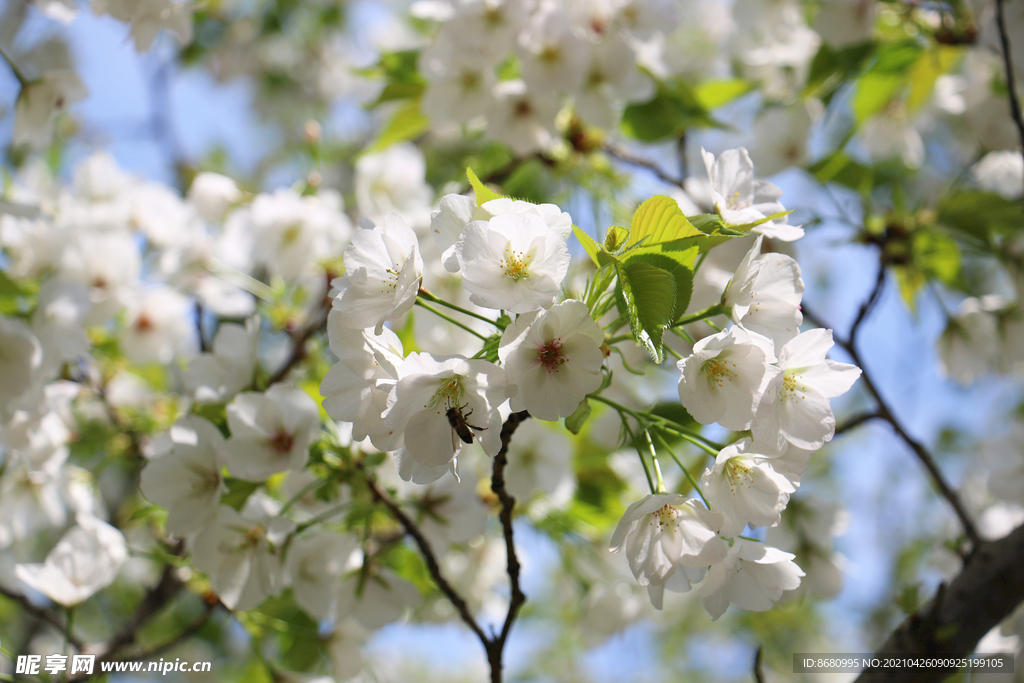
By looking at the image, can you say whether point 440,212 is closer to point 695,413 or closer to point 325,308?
point 695,413

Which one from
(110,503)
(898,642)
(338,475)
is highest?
(338,475)

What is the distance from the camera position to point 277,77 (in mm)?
4074

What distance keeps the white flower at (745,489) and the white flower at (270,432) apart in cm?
62

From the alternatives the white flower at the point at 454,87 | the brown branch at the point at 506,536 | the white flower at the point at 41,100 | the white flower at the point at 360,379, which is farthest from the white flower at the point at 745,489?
the white flower at the point at 41,100

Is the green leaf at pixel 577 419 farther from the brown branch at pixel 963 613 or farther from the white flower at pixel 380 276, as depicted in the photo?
the brown branch at pixel 963 613

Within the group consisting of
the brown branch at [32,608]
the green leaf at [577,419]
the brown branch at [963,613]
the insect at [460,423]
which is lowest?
the brown branch at [32,608]

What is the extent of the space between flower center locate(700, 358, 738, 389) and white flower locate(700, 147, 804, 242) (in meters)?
0.24

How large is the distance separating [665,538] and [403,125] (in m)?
1.50

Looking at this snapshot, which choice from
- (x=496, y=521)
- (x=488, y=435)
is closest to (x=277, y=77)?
(x=496, y=521)

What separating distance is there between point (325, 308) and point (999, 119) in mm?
1935

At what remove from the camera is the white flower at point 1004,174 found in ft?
6.32

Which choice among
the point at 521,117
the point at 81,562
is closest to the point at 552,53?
the point at 521,117

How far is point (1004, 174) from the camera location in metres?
1.95

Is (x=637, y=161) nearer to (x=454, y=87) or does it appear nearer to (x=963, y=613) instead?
(x=454, y=87)
